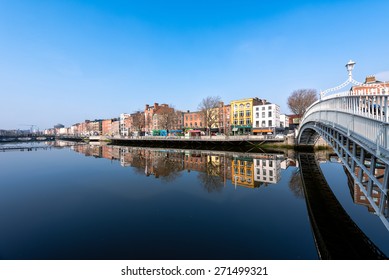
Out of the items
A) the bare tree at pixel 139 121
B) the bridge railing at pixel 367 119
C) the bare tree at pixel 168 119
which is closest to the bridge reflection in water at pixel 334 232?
the bridge railing at pixel 367 119

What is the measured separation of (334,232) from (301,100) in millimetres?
55925

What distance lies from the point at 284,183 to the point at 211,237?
11.1 meters

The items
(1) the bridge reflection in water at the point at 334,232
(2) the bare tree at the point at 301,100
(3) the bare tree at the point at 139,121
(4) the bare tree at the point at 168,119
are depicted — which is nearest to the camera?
(1) the bridge reflection in water at the point at 334,232

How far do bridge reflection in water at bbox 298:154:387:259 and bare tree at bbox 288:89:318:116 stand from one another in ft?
156

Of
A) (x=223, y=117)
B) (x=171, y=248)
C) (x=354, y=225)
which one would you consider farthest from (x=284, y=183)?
(x=223, y=117)

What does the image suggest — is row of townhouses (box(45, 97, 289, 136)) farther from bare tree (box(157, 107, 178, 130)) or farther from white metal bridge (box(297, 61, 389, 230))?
white metal bridge (box(297, 61, 389, 230))

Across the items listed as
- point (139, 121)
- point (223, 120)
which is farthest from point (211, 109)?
point (139, 121)

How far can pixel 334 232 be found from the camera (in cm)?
800

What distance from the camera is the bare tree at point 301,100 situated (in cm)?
5347

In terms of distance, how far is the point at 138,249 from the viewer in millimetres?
6676

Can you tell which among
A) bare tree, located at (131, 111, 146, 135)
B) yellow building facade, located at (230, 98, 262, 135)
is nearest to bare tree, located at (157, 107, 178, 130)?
bare tree, located at (131, 111, 146, 135)

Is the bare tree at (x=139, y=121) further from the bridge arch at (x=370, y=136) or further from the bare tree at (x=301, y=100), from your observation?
the bridge arch at (x=370, y=136)

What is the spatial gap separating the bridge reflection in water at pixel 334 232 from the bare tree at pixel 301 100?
47.7m
